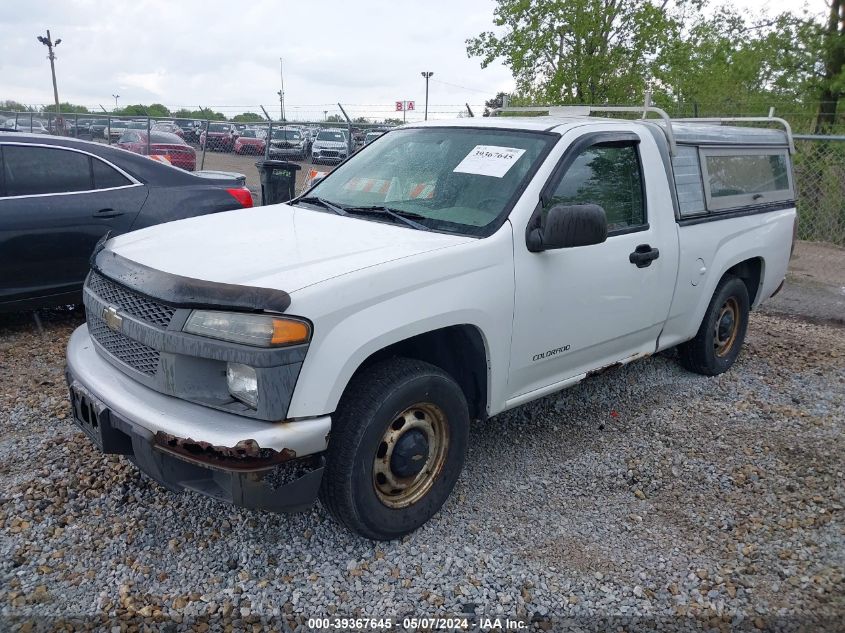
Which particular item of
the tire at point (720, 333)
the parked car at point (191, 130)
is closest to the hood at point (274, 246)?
the tire at point (720, 333)

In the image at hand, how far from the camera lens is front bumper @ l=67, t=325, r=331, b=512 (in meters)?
2.47

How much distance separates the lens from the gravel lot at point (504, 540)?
270 centimetres

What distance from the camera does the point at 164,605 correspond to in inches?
104

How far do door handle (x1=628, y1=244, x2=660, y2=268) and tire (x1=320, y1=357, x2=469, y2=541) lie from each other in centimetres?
144

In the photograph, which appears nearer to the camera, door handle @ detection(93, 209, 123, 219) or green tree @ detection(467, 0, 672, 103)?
door handle @ detection(93, 209, 123, 219)

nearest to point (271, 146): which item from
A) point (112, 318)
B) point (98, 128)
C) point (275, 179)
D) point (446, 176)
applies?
point (98, 128)

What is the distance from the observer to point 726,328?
17.6ft

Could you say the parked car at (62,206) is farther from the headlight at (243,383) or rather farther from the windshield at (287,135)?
the windshield at (287,135)

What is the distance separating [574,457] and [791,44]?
56.8 feet

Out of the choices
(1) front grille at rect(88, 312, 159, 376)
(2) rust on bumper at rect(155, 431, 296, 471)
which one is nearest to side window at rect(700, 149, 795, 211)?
(2) rust on bumper at rect(155, 431, 296, 471)

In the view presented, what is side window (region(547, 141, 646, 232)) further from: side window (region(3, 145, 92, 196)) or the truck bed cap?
side window (region(3, 145, 92, 196))

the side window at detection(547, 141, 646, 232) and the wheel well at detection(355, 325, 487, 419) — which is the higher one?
the side window at detection(547, 141, 646, 232)

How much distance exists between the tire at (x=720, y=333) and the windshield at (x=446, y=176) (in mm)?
2232

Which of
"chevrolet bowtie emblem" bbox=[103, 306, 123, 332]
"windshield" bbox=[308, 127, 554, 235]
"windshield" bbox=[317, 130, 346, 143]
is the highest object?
"windshield" bbox=[317, 130, 346, 143]
